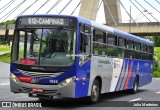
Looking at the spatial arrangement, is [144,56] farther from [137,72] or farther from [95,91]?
[95,91]

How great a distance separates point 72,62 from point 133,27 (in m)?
47.7

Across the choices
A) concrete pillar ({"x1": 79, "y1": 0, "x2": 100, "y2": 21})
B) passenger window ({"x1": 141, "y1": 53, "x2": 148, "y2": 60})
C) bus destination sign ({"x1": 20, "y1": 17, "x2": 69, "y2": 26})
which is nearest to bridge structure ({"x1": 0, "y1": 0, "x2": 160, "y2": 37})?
concrete pillar ({"x1": 79, "y1": 0, "x2": 100, "y2": 21})

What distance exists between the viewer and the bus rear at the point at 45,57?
40.3 feet

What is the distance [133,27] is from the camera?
59.3 meters

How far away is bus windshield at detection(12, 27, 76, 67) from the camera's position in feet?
40.6

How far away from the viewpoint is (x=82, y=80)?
1283 cm

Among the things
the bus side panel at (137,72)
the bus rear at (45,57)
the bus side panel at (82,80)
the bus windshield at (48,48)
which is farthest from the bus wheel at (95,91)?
the bus side panel at (137,72)

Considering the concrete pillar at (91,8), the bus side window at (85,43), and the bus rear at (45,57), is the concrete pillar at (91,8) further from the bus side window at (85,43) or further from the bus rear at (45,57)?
the bus rear at (45,57)

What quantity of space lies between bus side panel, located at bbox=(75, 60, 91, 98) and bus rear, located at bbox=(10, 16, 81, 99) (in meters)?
0.22

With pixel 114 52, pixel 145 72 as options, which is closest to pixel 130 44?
pixel 114 52

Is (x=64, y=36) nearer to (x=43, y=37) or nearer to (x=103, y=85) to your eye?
(x=43, y=37)

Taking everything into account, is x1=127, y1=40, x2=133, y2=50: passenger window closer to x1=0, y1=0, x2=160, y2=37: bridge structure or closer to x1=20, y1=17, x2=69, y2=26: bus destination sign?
x1=20, y1=17, x2=69, y2=26: bus destination sign

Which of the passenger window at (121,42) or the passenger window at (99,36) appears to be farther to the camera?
the passenger window at (121,42)

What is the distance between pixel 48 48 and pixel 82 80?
141 cm
